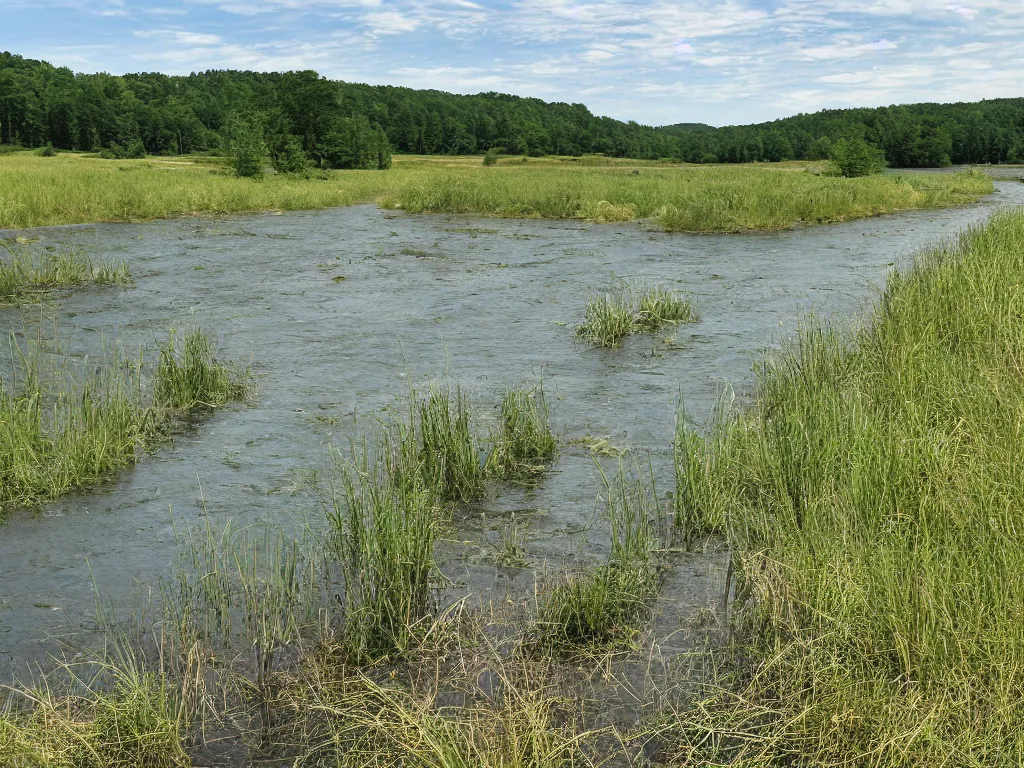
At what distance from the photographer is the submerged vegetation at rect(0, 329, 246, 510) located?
6078mm

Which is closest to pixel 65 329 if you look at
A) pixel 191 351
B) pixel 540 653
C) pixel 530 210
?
pixel 191 351

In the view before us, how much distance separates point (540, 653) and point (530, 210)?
23.7 meters

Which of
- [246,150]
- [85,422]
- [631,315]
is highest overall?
[246,150]

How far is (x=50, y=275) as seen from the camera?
1412cm

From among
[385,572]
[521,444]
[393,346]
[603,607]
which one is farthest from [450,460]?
[393,346]

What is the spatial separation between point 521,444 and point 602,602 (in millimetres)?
2532

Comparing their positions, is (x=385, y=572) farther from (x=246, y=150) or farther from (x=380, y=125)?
(x=380, y=125)

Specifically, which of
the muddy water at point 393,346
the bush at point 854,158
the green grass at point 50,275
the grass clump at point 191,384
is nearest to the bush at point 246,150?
the muddy water at point 393,346

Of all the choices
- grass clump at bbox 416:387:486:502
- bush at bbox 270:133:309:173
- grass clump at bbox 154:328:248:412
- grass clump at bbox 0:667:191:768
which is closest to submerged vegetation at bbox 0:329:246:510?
grass clump at bbox 154:328:248:412

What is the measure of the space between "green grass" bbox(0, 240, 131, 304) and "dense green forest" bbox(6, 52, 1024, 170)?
26717mm

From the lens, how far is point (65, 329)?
436 inches

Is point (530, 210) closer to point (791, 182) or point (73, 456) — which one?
point (791, 182)

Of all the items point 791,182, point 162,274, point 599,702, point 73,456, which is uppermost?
point 791,182

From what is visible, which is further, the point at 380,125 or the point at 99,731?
the point at 380,125
